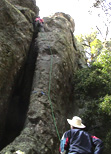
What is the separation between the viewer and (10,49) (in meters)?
8.79

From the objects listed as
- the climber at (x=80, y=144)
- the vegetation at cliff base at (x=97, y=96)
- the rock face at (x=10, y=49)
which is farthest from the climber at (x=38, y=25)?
the climber at (x=80, y=144)

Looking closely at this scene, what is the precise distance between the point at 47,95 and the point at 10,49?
3227 millimetres

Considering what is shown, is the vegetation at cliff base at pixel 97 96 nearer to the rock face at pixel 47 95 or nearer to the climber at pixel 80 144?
the rock face at pixel 47 95

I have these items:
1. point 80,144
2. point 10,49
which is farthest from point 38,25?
point 80,144

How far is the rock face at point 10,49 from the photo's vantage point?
317 inches

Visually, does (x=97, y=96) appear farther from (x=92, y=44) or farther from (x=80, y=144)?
(x=92, y=44)

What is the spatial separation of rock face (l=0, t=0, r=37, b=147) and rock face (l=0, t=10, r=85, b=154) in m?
0.06

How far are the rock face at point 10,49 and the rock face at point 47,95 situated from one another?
6 cm

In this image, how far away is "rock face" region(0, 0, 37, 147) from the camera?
26.4 ft

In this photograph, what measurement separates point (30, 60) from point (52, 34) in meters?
3.21

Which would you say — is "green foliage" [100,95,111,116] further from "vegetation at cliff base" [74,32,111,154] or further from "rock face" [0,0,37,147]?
"rock face" [0,0,37,147]

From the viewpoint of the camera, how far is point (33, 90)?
8.82 meters

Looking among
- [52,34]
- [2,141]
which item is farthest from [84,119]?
[52,34]

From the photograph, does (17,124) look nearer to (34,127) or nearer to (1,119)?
(1,119)
